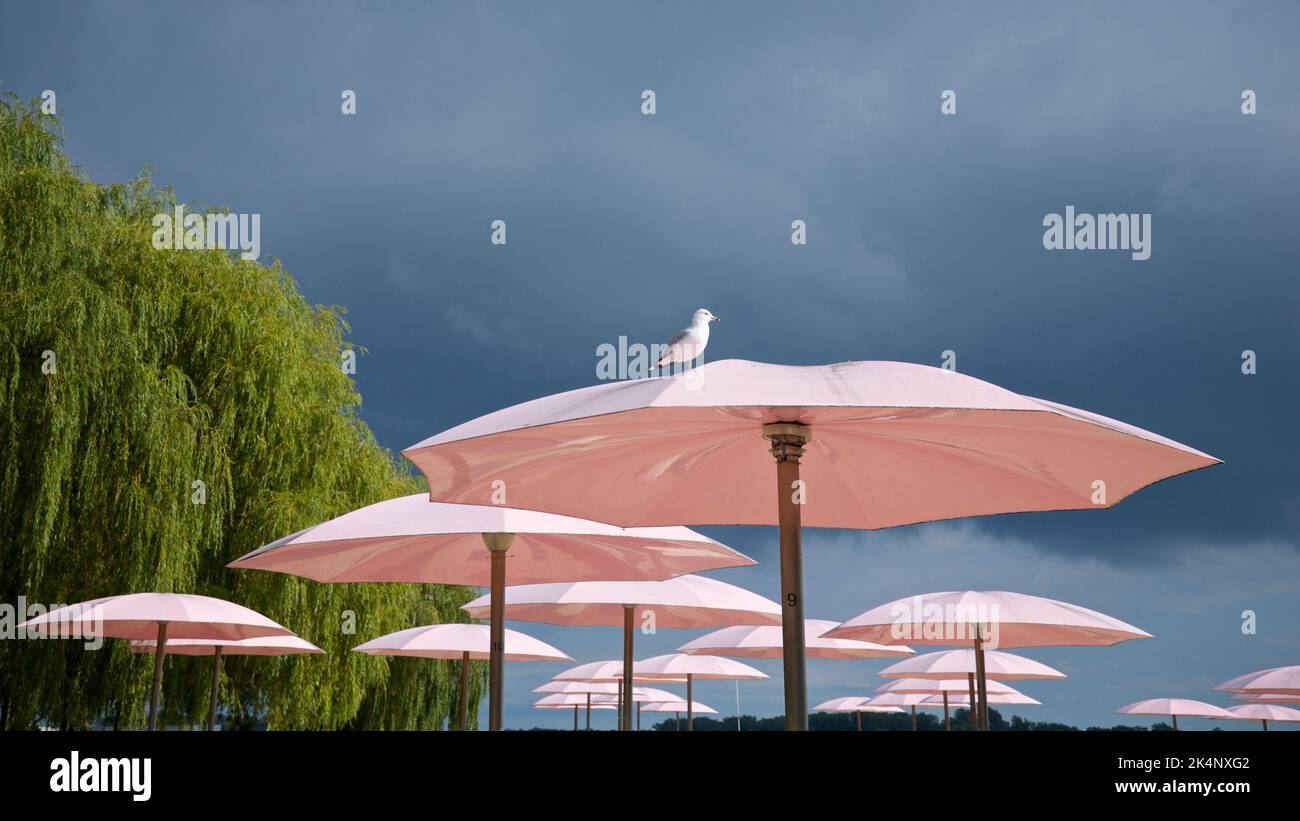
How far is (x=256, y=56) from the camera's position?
28.0 meters

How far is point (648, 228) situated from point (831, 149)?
7.84 m

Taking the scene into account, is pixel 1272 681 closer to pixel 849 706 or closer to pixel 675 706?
pixel 849 706

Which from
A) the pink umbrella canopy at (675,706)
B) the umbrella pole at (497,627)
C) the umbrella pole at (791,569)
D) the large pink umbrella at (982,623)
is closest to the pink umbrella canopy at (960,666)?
the large pink umbrella at (982,623)

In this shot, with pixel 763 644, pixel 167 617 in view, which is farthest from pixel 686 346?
pixel 763 644

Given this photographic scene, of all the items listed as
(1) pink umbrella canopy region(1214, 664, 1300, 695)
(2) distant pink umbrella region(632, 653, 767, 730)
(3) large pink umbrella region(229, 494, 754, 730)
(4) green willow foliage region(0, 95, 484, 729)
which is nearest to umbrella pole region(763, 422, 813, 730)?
(3) large pink umbrella region(229, 494, 754, 730)

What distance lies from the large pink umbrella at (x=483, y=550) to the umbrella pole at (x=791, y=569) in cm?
195

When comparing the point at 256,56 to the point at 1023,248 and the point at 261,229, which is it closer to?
the point at 261,229

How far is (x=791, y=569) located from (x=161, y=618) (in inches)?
264

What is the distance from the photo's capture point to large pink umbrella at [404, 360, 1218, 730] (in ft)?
13.6

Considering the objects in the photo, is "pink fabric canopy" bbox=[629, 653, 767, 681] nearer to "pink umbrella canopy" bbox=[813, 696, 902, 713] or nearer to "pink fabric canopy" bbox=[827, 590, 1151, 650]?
"pink fabric canopy" bbox=[827, 590, 1151, 650]

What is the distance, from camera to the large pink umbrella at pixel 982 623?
34.7ft

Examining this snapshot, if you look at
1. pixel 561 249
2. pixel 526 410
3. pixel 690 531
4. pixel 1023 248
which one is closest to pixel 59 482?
pixel 690 531

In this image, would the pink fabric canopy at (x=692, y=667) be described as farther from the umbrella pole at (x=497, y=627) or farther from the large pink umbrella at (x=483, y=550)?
the umbrella pole at (x=497, y=627)

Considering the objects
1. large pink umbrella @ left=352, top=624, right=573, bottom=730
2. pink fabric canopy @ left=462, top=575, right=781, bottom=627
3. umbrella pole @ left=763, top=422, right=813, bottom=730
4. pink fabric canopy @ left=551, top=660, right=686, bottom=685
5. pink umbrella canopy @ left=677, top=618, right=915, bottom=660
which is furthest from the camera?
pink fabric canopy @ left=551, top=660, right=686, bottom=685
